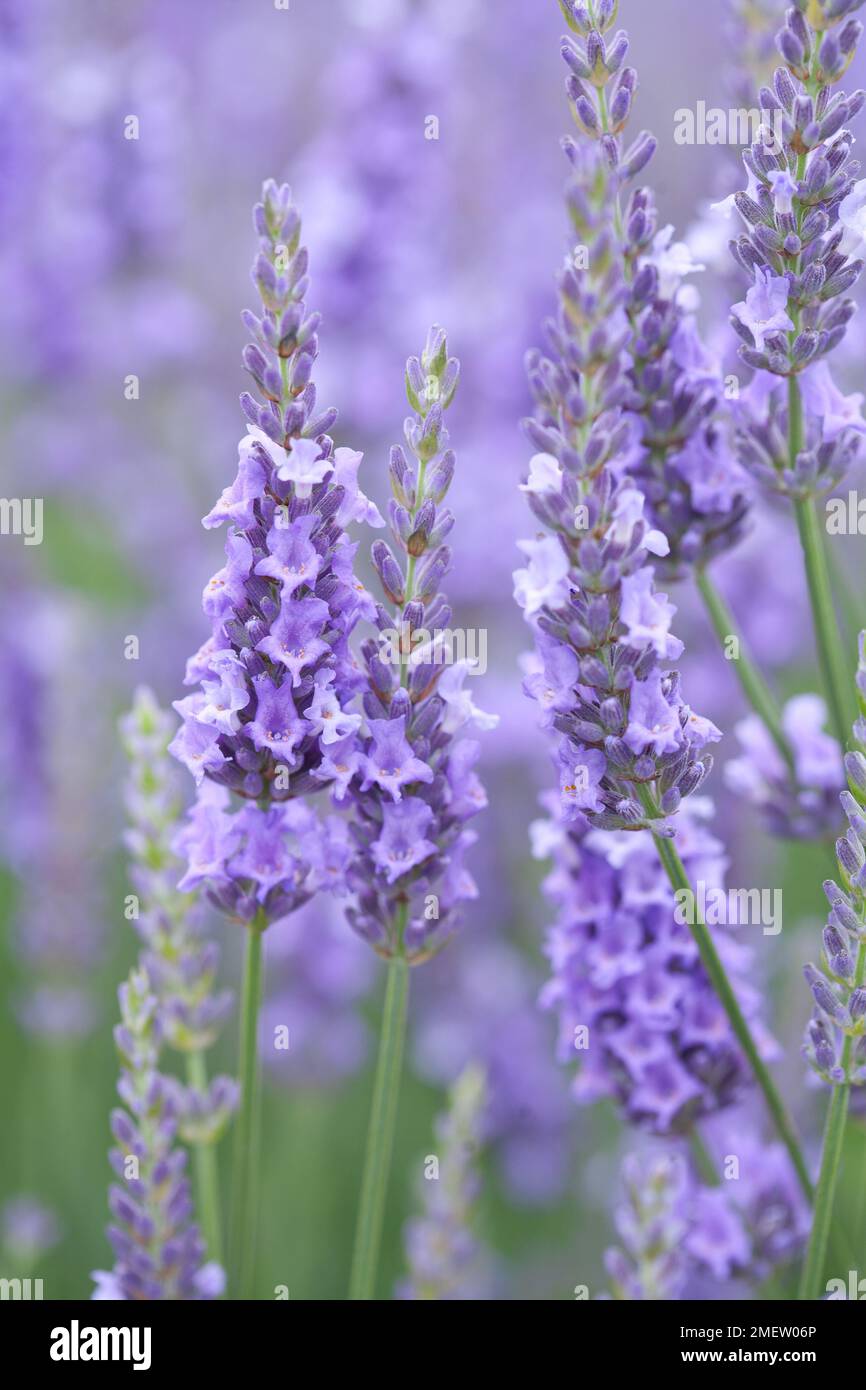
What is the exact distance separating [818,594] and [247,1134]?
A: 919 mm

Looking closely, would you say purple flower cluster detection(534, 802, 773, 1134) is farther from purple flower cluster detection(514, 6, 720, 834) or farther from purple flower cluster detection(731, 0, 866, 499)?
purple flower cluster detection(731, 0, 866, 499)

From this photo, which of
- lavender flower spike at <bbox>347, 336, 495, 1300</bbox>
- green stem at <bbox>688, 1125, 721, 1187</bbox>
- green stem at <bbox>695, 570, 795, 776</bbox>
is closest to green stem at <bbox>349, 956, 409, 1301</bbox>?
lavender flower spike at <bbox>347, 336, 495, 1300</bbox>

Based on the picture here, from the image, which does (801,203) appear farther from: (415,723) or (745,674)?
(415,723)

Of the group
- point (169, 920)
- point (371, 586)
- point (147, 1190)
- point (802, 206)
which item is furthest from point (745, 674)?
point (371, 586)

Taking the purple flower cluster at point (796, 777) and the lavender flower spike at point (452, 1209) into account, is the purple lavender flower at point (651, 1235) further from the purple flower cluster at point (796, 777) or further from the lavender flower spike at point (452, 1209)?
the purple flower cluster at point (796, 777)

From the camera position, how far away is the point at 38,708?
3389 mm

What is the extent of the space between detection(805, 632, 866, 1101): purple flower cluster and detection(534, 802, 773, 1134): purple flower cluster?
0.20 meters

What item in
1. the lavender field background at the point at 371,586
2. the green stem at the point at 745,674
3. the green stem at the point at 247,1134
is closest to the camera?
the green stem at the point at 247,1134

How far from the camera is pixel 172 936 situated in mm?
1856

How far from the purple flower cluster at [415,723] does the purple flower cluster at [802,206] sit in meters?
0.37

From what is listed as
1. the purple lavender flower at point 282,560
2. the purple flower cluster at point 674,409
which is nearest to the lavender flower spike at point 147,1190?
the purple lavender flower at point 282,560

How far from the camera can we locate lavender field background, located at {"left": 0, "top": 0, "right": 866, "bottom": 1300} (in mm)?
2873

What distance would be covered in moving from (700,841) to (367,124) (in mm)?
2231

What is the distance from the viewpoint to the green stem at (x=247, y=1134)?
64.0 inches
